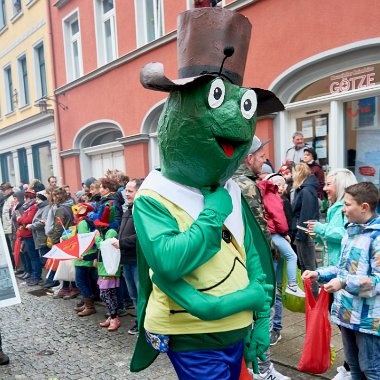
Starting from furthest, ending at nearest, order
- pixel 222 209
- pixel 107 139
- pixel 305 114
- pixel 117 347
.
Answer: pixel 107 139, pixel 305 114, pixel 117 347, pixel 222 209

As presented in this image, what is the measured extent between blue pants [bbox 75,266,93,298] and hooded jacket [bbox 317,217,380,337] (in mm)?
3385

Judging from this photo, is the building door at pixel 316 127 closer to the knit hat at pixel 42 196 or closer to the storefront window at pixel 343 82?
the storefront window at pixel 343 82

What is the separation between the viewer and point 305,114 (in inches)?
254

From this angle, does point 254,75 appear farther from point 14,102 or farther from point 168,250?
point 14,102

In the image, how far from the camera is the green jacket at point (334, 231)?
10.1 ft

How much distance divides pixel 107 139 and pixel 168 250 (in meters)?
10.4

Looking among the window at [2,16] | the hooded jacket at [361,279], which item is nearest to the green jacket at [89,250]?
the hooded jacket at [361,279]

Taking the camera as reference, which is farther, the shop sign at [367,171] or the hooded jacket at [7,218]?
the hooded jacket at [7,218]

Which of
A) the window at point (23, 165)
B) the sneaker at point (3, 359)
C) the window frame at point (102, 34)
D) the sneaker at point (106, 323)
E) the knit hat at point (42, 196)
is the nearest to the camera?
the sneaker at point (3, 359)

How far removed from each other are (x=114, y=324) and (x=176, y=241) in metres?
3.28

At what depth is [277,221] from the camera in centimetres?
385

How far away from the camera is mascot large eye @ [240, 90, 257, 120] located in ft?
6.02

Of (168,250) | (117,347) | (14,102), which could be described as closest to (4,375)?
(117,347)

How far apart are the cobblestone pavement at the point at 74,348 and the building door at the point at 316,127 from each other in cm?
285
